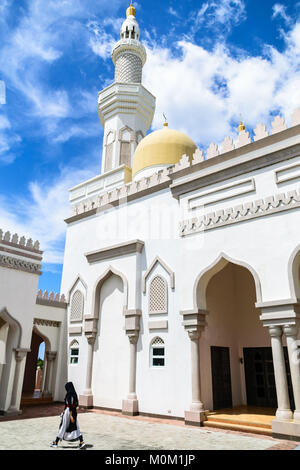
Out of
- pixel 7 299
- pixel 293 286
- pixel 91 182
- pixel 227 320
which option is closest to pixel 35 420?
pixel 7 299

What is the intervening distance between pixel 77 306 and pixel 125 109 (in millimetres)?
9885

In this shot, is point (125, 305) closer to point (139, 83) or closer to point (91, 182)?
point (91, 182)

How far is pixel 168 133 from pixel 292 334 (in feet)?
29.8

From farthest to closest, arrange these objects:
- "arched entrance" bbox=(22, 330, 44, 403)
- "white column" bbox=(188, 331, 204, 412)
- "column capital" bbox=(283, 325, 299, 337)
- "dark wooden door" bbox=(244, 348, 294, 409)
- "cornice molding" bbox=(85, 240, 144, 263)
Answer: "arched entrance" bbox=(22, 330, 44, 403) → "cornice molding" bbox=(85, 240, 144, 263) → "dark wooden door" bbox=(244, 348, 294, 409) → "white column" bbox=(188, 331, 204, 412) → "column capital" bbox=(283, 325, 299, 337)

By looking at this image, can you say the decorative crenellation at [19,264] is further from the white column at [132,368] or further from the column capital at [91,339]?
the white column at [132,368]

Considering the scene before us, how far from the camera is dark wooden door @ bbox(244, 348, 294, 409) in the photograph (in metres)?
10.1

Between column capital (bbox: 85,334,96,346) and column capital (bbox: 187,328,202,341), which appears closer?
column capital (bbox: 187,328,202,341)

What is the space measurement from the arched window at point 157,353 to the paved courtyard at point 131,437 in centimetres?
149

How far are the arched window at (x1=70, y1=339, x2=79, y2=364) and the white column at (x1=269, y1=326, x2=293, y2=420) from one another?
715 centimetres

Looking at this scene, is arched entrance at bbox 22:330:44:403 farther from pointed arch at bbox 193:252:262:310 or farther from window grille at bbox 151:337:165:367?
pointed arch at bbox 193:252:262:310

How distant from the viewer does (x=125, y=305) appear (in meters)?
11.0

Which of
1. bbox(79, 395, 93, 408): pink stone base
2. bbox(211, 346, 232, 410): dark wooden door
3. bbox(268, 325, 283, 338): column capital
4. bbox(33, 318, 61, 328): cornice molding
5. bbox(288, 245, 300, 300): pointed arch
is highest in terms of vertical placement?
bbox(288, 245, 300, 300): pointed arch

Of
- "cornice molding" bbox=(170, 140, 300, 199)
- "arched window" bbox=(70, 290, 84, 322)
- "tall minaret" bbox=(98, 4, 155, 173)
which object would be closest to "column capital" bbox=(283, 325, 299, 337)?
"cornice molding" bbox=(170, 140, 300, 199)
